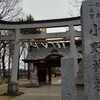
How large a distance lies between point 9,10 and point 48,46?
9896mm

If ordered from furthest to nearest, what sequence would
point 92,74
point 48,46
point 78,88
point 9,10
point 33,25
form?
point 48,46, point 9,10, point 33,25, point 78,88, point 92,74

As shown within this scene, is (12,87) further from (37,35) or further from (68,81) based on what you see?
(68,81)

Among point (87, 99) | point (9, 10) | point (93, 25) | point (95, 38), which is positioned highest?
point (9, 10)

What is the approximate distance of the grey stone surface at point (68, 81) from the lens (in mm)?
5566

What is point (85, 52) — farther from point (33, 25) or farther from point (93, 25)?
point (33, 25)

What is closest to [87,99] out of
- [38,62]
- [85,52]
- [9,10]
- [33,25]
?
[85,52]

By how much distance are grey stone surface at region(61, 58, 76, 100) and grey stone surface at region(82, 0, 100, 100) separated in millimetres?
395

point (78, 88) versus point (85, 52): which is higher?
point (85, 52)

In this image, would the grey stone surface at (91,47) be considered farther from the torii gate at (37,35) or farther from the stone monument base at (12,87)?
the stone monument base at (12,87)

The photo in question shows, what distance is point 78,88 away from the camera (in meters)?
7.22

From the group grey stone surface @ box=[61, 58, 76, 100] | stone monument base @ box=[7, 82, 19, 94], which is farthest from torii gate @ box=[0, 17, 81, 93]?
grey stone surface @ box=[61, 58, 76, 100]

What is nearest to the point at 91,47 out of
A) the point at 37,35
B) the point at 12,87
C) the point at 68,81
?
the point at 68,81

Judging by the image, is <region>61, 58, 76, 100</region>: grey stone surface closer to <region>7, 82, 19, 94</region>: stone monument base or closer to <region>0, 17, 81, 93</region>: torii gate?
<region>0, 17, 81, 93</region>: torii gate

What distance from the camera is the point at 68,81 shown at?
18.5 feet
